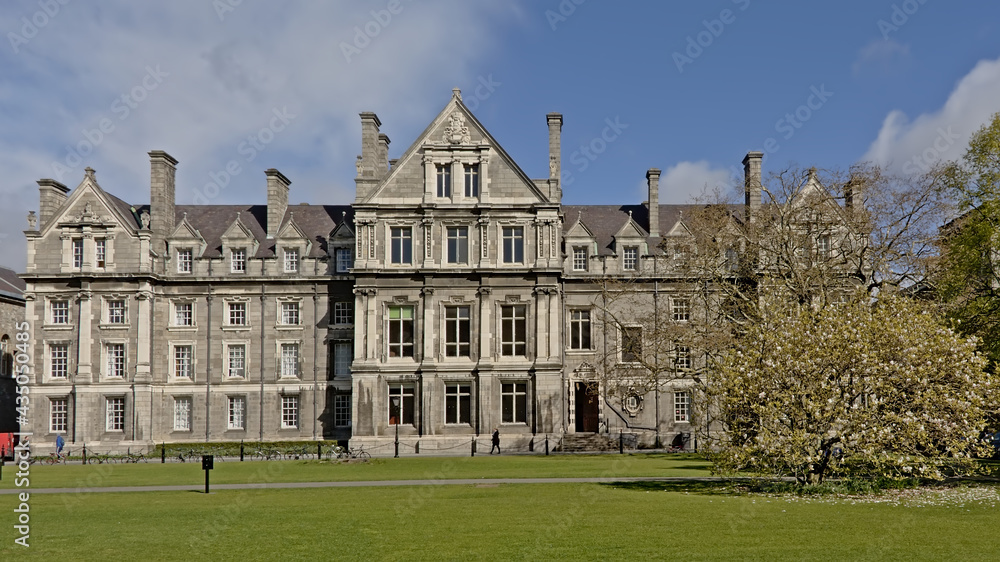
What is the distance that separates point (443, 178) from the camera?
4962 centimetres

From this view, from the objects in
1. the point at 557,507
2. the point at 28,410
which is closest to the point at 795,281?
the point at 557,507

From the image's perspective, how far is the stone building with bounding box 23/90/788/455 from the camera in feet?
158

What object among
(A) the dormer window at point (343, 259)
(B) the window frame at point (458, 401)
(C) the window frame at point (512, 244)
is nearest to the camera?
(B) the window frame at point (458, 401)

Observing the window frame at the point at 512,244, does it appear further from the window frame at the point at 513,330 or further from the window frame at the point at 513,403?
the window frame at the point at 513,403

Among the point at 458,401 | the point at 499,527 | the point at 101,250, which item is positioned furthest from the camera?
the point at 101,250

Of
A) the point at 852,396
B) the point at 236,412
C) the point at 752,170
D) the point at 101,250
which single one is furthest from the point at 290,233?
the point at 852,396

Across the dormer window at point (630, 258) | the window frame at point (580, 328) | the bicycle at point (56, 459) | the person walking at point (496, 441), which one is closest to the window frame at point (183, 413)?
the bicycle at point (56, 459)

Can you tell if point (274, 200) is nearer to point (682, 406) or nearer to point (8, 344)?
point (8, 344)

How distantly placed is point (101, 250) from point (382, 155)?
18149 mm

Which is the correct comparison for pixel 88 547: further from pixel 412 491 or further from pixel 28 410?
pixel 28 410

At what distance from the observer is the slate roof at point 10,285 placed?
60513mm

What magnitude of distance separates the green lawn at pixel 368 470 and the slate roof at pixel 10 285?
2245 centimetres

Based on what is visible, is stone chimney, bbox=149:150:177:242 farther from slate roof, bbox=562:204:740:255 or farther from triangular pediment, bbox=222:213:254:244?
slate roof, bbox=562:204:740:255

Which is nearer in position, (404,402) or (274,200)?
(404,402)
